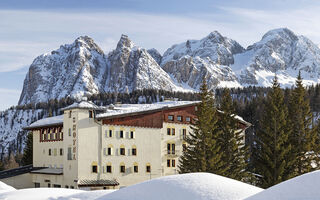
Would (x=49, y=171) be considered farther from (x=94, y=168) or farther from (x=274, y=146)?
(x=274, y=146)

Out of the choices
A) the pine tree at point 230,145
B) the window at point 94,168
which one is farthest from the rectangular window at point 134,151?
the pine tree at point 230,145

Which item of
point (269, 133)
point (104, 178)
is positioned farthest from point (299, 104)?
point (104, 178)

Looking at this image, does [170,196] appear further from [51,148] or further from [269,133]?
[51,148]

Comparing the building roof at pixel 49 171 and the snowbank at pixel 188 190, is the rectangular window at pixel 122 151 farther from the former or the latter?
the snowbank at pixel 188 190

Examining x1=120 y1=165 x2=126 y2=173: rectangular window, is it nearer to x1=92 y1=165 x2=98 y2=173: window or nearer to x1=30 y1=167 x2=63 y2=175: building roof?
x1=92 y1=165 x2=98 y2=173: window

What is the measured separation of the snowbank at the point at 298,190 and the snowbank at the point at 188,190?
15.4 feet

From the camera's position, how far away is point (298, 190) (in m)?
16.3

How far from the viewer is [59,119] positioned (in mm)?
62906

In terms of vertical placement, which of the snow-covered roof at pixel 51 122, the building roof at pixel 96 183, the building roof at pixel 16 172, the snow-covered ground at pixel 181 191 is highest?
the snow-covered roof at pixel 51 122

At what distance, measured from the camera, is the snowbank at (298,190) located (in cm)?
1570

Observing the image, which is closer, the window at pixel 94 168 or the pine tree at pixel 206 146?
the pine tree at pixel 206 146

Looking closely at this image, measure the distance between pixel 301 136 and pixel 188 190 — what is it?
33331mm

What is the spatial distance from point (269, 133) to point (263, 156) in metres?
2.76

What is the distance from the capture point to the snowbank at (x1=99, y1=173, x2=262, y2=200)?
22078 mm
